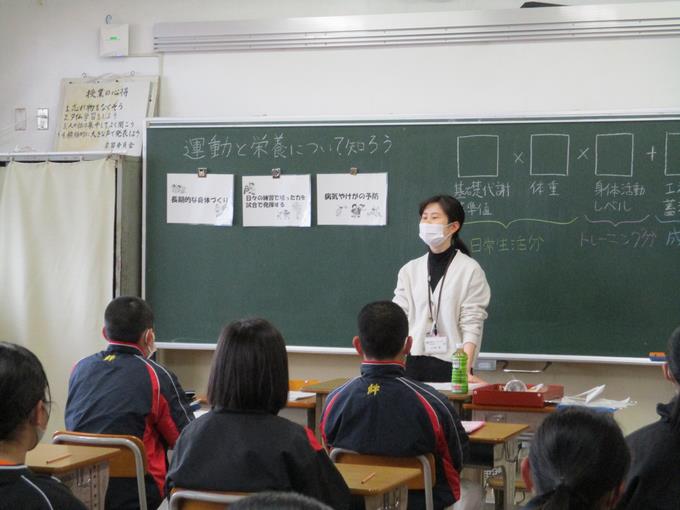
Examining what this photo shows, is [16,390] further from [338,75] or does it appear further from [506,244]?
[338,75]

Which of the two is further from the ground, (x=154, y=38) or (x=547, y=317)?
(x=154, y=38)

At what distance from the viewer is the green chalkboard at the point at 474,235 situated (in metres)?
5.20

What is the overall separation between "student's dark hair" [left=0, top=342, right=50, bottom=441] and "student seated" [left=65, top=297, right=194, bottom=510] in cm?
136

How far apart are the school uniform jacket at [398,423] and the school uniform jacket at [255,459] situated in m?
0.57

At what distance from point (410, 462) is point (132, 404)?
1.01 meters

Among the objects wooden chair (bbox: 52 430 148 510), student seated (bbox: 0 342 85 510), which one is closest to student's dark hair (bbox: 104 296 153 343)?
wooden chair (bbox: 52 430 148 510)

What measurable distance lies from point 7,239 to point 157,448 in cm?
316

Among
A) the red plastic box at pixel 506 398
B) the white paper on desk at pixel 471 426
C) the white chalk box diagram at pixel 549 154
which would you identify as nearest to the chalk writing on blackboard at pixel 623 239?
the white chalk box diagram at pixel 549 154

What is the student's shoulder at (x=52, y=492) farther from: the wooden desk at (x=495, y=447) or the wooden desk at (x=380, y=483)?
the wooden desk at (x=495, y=447)

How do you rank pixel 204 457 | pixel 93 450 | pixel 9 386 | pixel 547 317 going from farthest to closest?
pixel 547 317
pixel 93 450
pixel 204 457
pixel 9 386

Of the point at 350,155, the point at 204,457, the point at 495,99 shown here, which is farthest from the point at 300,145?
the point at 204,457

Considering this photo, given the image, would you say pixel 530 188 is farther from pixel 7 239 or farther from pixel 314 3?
pixel 7 239

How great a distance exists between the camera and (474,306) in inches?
185

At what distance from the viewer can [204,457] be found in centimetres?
238
